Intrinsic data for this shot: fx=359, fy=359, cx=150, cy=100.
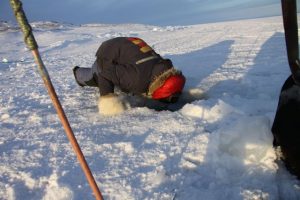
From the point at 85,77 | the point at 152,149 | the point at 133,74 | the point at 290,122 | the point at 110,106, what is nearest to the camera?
the point at 290,122

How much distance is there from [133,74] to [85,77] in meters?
1.23

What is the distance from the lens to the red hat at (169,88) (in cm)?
402

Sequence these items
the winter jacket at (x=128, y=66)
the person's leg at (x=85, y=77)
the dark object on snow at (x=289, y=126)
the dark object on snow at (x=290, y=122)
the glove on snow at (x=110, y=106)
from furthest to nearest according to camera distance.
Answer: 1. the person's leg at (x=85, y=77)
2. the winter jacket at (x=128, y=66)
3. the glove on snow at (x=110, y=106)
4. the dark object on snow at (x=289, y=126)
5. the dark object on snow at (x=290, y=122)

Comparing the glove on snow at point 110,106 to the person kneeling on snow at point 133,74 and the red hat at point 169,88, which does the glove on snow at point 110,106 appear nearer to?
the person kneeling on snow at point 133,74

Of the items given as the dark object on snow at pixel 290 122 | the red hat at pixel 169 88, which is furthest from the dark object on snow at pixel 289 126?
the red hat at pixel 169 88

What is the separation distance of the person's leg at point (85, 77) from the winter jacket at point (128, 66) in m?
0.46

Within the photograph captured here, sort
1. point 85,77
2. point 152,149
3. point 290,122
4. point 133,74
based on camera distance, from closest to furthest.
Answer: point 290,122, point 152,149, point 133,74, point 85,77

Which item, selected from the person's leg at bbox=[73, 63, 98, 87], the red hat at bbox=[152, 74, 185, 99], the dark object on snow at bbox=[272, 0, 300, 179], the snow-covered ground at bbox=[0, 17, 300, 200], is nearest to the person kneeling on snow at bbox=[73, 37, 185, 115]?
the red hat at bbox=[152, 74, 185, 99]

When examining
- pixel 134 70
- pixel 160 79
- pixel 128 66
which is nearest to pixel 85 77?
pixel 128 66

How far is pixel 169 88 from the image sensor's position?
404 centimetres

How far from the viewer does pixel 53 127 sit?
12.0 ft

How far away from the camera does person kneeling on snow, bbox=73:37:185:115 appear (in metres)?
4.02

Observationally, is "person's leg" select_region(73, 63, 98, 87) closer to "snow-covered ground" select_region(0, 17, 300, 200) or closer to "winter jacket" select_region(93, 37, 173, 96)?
"snow-covered ground" select_region(0, 17, 300, 200)

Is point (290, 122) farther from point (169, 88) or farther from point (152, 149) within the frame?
point (169, 88)
